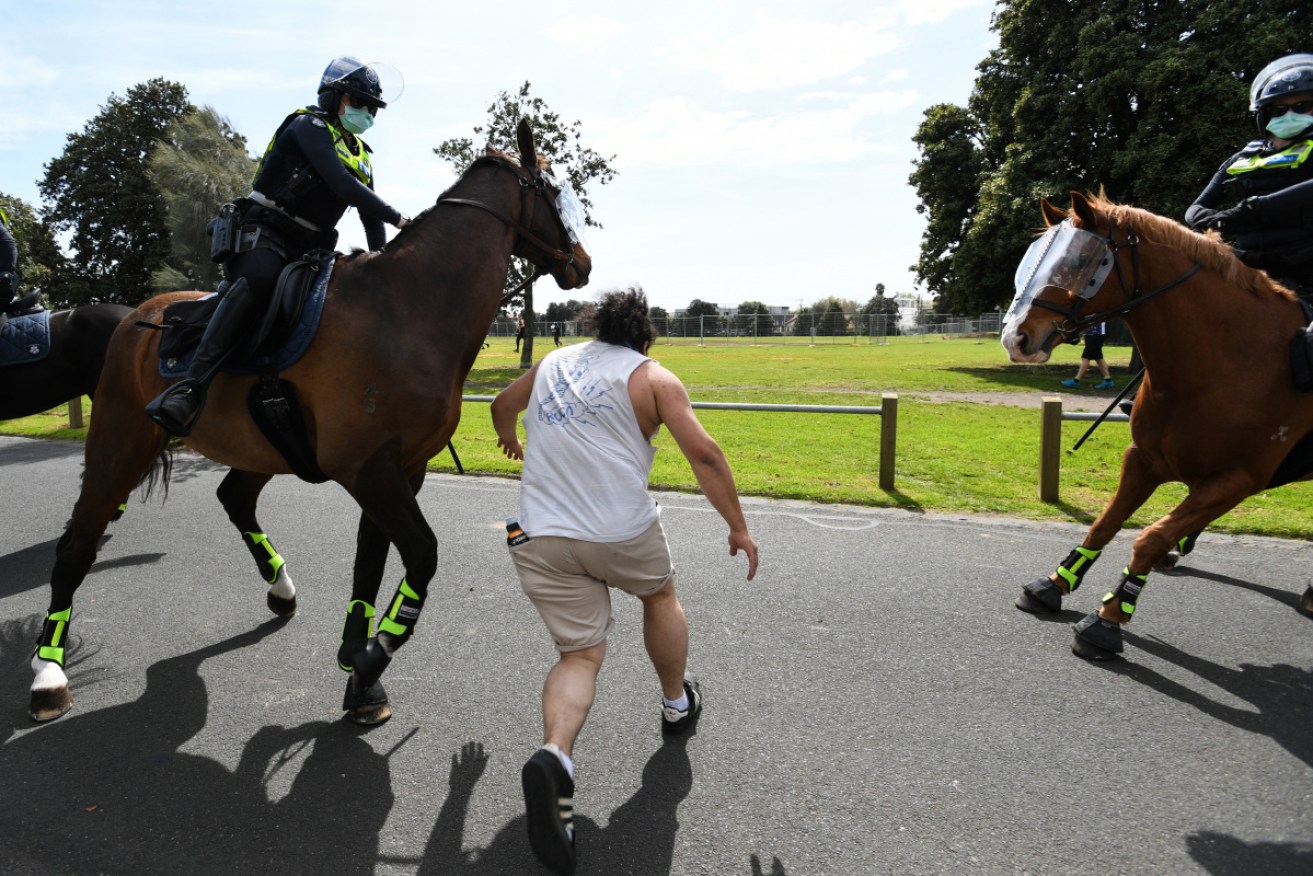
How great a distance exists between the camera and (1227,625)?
4.26m

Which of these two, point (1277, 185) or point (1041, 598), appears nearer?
point (1277, 185)

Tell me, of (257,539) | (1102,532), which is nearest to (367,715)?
(257,539)

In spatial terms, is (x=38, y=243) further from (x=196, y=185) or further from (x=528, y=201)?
(x=528, y=201)

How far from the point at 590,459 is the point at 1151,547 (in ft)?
10.1

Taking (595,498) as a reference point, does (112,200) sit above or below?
above

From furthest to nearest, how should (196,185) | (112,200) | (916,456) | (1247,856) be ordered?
(112,200)
(196,185)
(916,456)
(1247,856)

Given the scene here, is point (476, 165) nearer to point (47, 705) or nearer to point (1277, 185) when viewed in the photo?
point (47, 705)

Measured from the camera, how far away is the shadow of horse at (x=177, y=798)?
2.46 meters

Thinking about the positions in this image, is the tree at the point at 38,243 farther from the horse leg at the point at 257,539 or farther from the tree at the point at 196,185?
the horse leg at the point at 257,539

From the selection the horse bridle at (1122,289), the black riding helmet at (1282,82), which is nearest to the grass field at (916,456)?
the horse bridle at (1122,289)

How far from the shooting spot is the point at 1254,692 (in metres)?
3.50

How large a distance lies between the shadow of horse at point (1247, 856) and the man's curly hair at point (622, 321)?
8.60ft

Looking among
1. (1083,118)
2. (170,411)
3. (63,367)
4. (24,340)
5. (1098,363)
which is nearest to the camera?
(170,411)

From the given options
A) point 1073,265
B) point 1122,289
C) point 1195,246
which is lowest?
point 1122,289
